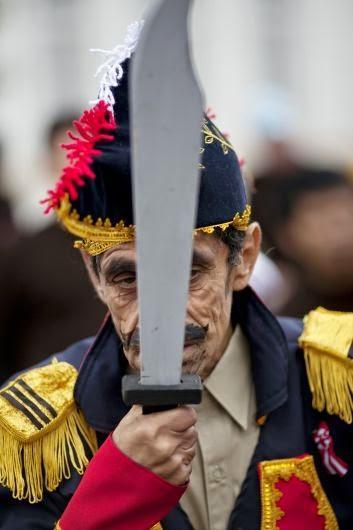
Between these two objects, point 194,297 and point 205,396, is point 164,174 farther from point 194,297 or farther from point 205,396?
point 205,396

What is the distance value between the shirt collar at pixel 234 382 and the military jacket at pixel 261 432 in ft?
0.20

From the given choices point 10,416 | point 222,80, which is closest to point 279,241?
point 10,416

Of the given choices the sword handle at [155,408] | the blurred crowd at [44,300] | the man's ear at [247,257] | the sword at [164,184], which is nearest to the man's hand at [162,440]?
the sword handle at [155,408]

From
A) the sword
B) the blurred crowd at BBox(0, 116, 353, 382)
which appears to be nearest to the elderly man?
the sword

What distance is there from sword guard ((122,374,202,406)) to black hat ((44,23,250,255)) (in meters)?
0.46

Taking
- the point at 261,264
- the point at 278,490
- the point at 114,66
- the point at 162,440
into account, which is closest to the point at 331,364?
the point at 278,490

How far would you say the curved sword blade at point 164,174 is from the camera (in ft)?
6.23

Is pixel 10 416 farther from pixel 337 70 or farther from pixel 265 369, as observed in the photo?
pixel 337 70

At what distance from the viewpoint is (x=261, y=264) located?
5.07 m

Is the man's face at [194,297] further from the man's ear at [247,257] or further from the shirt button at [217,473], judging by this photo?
the shirt button at [217,473]

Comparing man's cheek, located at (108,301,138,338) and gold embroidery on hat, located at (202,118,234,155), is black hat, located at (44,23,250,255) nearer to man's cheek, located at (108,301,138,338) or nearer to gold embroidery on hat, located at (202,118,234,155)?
gold embroidery on hat, located at (202,118,234,155)

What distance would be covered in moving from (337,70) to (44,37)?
4491 mm

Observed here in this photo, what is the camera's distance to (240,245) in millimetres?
2793

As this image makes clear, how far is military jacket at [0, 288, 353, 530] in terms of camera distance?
2.78 m
